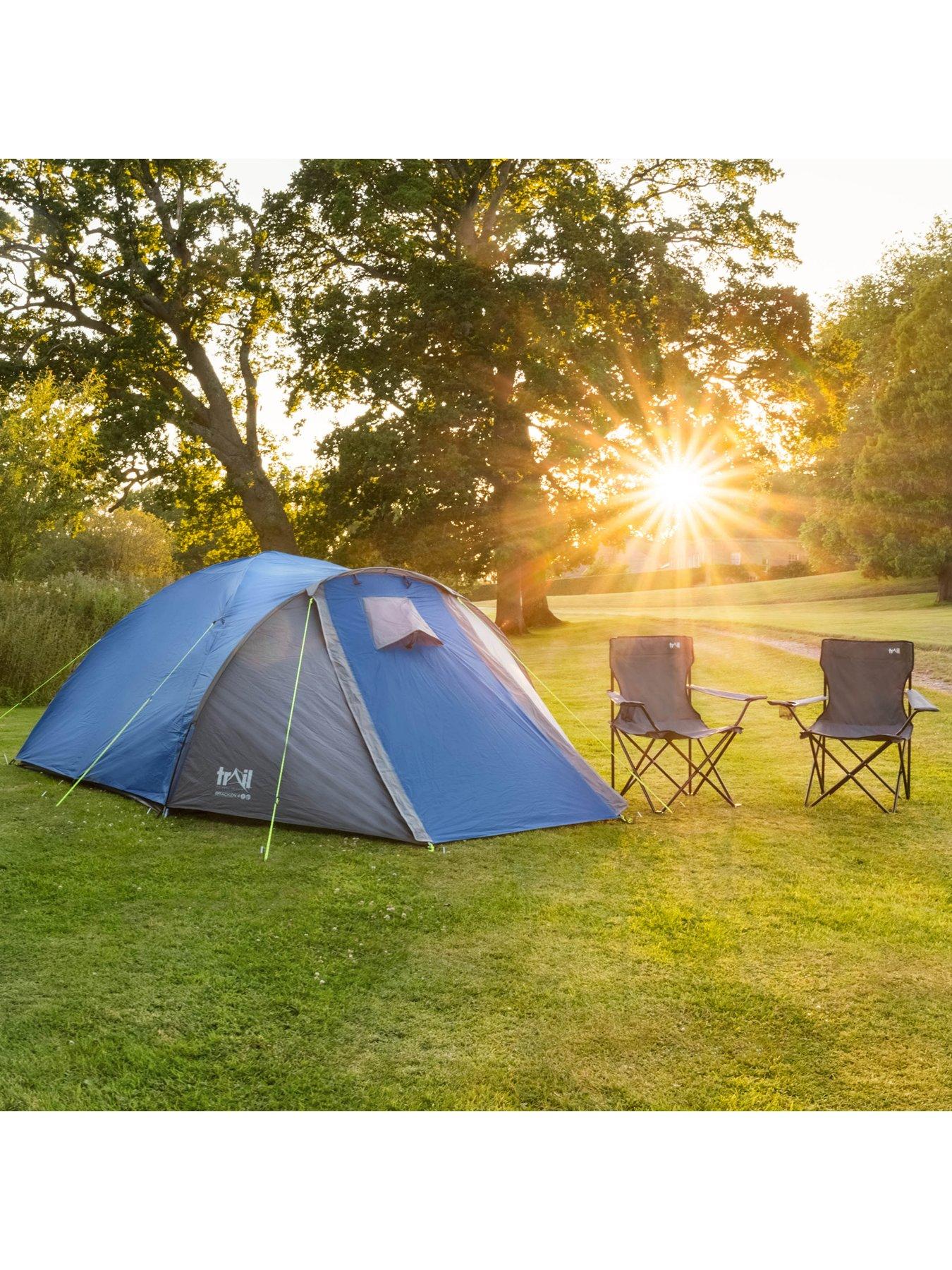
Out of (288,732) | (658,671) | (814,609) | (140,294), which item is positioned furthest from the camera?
(814,609)

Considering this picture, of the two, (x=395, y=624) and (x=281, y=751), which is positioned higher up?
(x=395, y=624)

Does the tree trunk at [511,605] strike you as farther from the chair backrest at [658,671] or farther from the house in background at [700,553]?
the house in background at [700,553]

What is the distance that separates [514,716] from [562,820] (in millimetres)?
739

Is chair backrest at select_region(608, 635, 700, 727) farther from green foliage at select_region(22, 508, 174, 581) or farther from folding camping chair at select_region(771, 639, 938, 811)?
green foliage at select_region(22, 508, 174, 581)

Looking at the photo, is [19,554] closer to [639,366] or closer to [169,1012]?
[639,366]

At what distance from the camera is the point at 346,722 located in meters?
6.21

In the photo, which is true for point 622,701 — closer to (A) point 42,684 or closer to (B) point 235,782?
(B) point 235,782

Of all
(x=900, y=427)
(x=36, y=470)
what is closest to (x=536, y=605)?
(x=900, y=427)

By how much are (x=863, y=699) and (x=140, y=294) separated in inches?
629

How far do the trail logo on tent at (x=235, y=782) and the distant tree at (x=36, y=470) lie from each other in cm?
980

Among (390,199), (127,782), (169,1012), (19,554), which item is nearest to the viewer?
(169,1012)

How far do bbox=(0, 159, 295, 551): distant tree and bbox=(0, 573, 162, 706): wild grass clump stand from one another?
17.9 ft
